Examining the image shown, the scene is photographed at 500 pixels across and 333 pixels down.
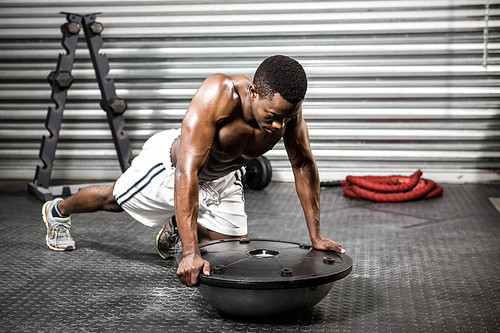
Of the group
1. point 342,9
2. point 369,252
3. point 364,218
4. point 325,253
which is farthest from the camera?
point 342,9

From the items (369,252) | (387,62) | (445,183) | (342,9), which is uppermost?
(342,9)

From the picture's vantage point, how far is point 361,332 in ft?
7.23

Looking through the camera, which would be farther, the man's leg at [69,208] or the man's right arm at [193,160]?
the man's leg at [69,208]

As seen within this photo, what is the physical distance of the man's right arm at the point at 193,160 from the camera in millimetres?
2180

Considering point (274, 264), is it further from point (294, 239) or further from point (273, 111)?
point (294, 239)

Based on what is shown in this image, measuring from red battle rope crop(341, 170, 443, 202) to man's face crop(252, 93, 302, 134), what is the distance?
275 centimetres

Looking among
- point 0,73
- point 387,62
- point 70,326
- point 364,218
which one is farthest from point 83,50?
point 70,326

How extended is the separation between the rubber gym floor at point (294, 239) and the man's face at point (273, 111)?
72 centimetres

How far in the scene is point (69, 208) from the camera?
10.6 ft

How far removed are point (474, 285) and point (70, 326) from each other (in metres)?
1.71

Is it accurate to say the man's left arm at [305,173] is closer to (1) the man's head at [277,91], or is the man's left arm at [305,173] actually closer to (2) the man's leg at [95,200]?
(1) the man's head at [277,91]

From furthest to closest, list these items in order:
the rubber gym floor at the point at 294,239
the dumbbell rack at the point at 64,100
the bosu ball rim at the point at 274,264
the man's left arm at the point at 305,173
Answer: the dumbbell rack at the point at 64,100
the man's left arm at the point at 305,173
the rubber gym floor at the point at 294,239
the bosu ball rim at the point at 274,264

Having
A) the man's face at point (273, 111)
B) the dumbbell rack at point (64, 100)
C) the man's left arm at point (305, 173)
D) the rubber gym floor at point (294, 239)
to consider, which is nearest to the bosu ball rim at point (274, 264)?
the man's left arm at point (305, 173)

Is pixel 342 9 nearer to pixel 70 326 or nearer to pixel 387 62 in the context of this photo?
pixel 387 62
